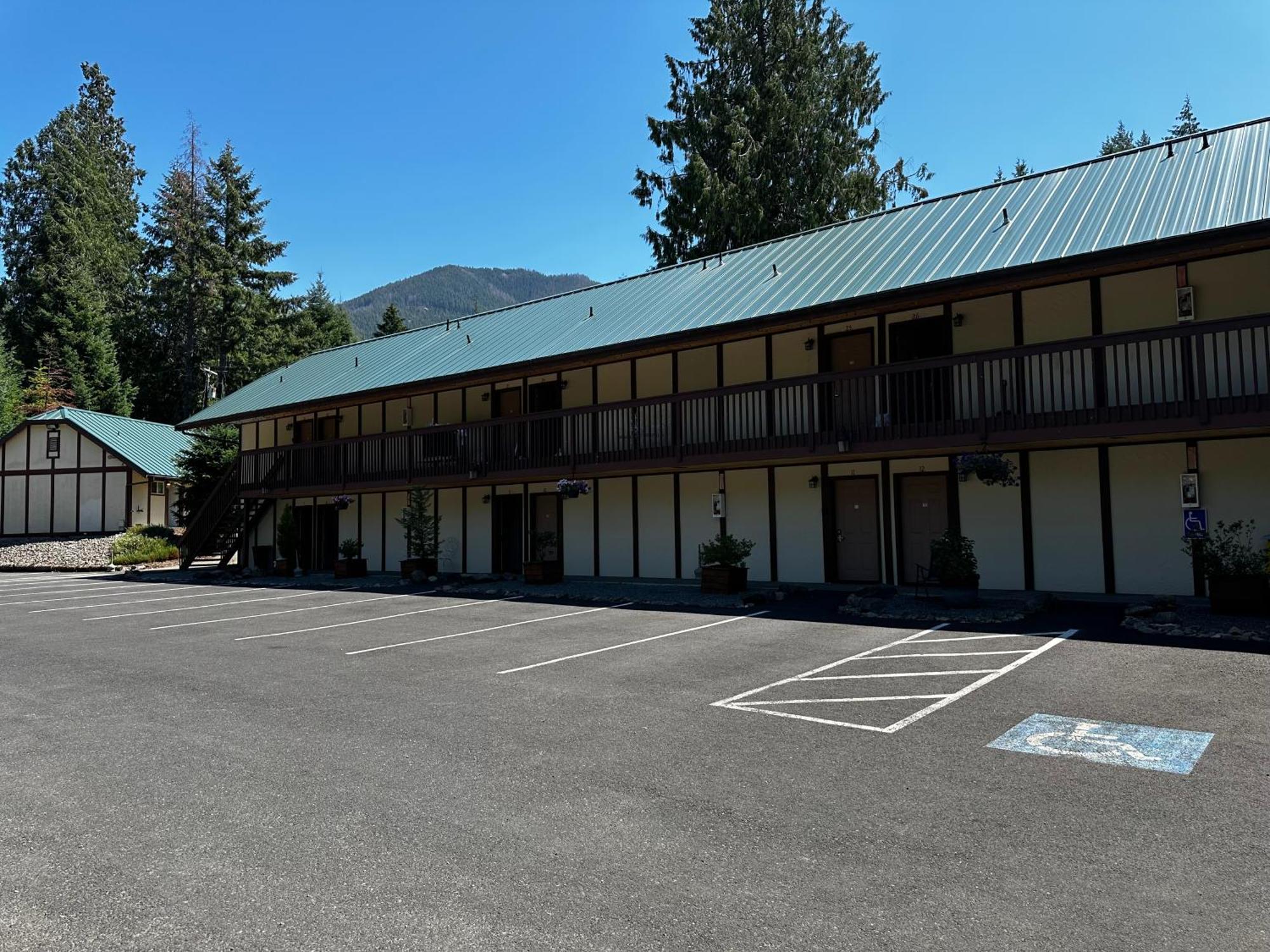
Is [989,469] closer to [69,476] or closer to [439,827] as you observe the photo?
[439,827]

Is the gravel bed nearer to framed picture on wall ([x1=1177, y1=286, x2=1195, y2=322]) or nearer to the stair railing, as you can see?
the stair railing

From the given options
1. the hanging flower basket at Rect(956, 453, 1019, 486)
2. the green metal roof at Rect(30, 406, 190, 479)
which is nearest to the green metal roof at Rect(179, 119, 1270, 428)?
the hanging flower basket at Rect(956, 453, 1019, 486)

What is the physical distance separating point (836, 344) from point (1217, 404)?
7.02 meters

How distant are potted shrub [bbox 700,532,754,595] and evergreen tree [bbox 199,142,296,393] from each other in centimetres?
4034

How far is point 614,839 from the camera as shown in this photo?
4316mm

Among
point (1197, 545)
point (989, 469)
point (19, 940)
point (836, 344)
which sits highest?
point (836, 344)

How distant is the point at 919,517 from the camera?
1605cm

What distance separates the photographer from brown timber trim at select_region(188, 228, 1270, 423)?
39.2ft

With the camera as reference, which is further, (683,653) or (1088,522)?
(1088,522)

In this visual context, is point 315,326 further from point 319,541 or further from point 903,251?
point 903,251

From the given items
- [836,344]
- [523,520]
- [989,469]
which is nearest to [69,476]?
[523,520]

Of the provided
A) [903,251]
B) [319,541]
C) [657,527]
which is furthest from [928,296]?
[319,541]

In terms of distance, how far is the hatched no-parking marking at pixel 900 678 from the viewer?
22.4ft

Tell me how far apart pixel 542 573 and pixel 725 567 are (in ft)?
16.9
